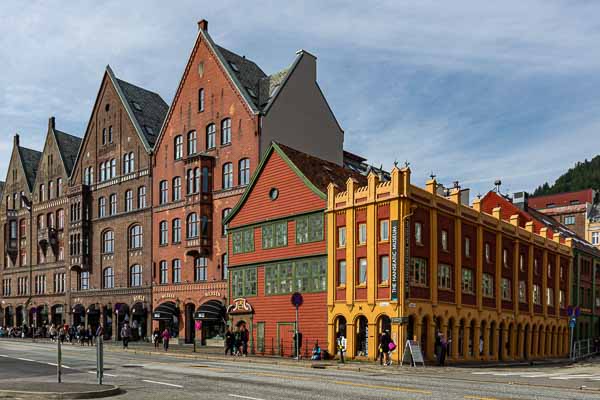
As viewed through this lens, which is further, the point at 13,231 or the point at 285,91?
the point at 13,231

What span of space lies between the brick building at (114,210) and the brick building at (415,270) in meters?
27.6

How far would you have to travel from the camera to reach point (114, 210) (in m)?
69.1

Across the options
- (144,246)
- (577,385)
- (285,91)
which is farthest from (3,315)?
(577,385)

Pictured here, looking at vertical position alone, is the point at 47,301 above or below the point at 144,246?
below

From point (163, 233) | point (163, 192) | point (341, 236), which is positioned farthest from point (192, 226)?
point (341, 236)

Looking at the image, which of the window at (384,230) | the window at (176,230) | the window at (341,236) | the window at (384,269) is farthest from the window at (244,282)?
the window at (176,230)

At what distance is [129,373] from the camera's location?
2688 centimetres

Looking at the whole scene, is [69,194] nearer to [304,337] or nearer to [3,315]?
[3,315]

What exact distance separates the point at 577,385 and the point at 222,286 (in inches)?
1403

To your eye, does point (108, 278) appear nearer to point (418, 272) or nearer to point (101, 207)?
point (101, 207)

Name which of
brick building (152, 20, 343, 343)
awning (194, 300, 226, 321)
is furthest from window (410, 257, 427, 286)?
awning (194, 300, 226, 321)

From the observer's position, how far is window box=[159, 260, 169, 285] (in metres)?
61.9

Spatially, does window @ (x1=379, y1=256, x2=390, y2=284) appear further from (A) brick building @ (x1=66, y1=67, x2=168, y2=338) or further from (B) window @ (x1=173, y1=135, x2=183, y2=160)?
(A) brick building @ (x1=66, y1=67, x2=168, y2=338)

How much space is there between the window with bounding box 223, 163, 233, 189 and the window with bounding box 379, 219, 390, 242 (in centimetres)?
1991
